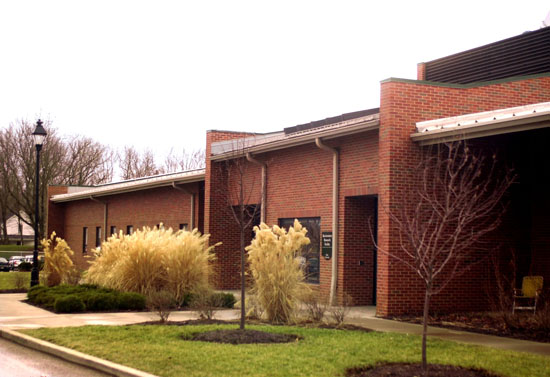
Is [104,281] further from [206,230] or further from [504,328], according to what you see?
[504,328]

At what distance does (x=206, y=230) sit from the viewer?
24.3 meters

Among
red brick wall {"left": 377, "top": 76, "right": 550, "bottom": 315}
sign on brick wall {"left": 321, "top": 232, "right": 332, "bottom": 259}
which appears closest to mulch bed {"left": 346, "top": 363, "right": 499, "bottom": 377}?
red brick wall {"left": 377, "top": 76, "right": 550, "bottom": 315}

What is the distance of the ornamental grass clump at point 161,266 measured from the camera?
18.1 m

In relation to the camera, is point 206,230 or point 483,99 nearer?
point 483,99

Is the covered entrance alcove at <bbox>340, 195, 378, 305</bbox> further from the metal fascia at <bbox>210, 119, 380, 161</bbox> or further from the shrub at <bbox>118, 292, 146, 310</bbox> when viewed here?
the shrub at <bbox>118, 292, 146, 310</bbox>

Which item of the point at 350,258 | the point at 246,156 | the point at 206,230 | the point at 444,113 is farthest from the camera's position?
the point at 206,230

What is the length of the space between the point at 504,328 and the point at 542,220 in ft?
15.5

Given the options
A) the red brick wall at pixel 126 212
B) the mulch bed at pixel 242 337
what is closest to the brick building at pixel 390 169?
the mulch bed at pixel 242 337

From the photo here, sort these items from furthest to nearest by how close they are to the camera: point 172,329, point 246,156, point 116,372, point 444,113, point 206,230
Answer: point 206,230 → point 246,156 → point 444,113 → point 172,329 → point 116,372

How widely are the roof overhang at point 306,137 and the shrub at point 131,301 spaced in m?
4.34

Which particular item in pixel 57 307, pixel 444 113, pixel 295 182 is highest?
pixel 444 113

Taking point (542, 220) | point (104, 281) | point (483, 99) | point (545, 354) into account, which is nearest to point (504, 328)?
point (545, 354)

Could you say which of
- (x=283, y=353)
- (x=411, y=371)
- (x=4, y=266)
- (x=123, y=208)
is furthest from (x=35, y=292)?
(x=4, y=266)

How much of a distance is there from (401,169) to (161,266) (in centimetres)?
679
